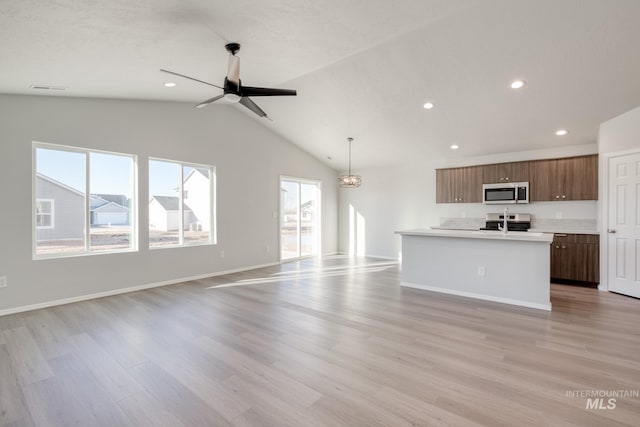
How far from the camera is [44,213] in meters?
4.07

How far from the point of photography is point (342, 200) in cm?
907

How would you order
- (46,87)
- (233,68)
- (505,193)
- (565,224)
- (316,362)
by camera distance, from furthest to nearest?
(505,193)
(565,224)
(46,87)
(233,68)
(316,362)

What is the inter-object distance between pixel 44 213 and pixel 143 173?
1366 millimetres

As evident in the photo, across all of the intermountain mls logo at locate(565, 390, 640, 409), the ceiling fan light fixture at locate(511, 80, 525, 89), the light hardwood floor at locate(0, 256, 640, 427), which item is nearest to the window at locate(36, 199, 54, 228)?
the light hardwood floor at locate(0, 256, 640, 427)

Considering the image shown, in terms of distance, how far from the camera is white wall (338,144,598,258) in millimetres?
5930

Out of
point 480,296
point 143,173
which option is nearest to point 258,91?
point 143,173

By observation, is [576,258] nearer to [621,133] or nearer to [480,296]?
[621,133]

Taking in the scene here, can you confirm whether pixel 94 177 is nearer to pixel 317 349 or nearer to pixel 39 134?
pixel 39 134

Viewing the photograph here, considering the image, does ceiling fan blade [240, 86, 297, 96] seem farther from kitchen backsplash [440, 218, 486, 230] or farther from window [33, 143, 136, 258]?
kitchen backsplash [440, 218, 486, 230]

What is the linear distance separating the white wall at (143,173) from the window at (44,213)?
0.46 ft

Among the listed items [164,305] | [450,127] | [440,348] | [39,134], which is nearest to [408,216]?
[450,127]

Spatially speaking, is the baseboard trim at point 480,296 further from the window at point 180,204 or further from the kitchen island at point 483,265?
the window at point 180,204

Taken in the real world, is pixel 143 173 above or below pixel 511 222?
above

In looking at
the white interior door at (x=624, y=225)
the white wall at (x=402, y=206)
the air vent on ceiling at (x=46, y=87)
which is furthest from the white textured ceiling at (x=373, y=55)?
the white wall at (x=402, y=206)
